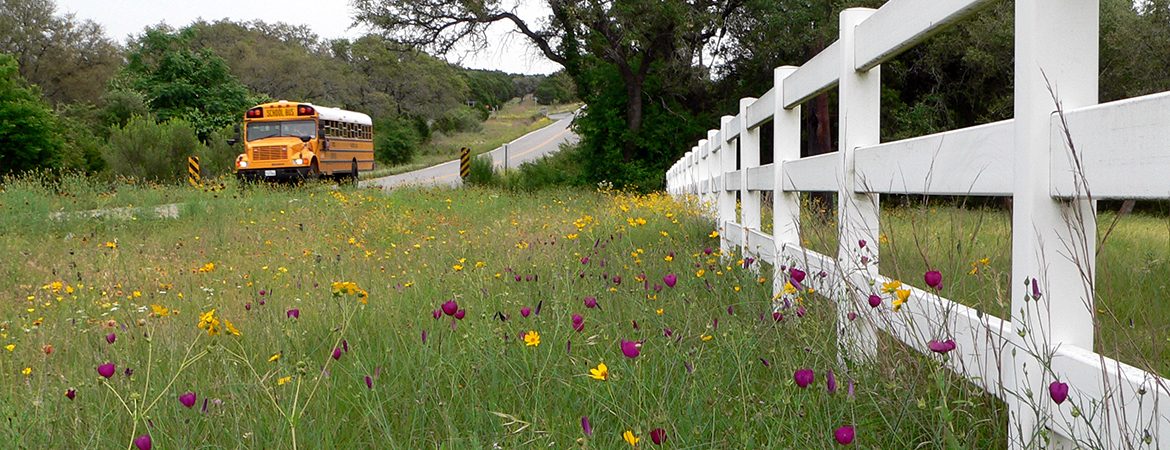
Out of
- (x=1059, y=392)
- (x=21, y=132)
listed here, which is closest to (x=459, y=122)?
(x=21, y=132)

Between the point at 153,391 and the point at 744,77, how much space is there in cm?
2081

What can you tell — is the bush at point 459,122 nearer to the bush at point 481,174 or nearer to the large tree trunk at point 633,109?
the bush at point 481,174

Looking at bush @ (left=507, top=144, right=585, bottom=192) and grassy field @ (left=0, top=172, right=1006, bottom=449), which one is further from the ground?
bush @ (left=507, top=144, right=585, bottom=192)

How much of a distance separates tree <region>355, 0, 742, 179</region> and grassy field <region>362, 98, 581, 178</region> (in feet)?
32.4

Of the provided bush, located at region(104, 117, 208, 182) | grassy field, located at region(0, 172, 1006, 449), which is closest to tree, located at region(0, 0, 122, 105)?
bush, located at region(104, 117, 208, 182)

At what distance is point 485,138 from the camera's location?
239ft

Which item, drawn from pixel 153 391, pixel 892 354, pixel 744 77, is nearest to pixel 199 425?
pixel 153 391

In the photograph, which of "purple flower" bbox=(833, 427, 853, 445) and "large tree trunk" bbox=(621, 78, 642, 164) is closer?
"purple flower" bbox=(833, 427, 853, 445)

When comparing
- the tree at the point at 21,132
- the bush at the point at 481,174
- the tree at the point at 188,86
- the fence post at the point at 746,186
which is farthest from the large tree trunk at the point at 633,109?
the tree at the point at 188,86

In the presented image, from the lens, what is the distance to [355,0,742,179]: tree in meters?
19.4

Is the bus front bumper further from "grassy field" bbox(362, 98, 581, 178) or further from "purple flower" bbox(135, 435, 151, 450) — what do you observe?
"purple flower" bbox(135, 435, 151, 450)

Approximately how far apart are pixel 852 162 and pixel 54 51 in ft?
173

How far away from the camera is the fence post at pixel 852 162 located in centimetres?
251

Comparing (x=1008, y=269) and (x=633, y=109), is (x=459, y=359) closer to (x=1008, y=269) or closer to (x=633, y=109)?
(x=1008, y=269)
